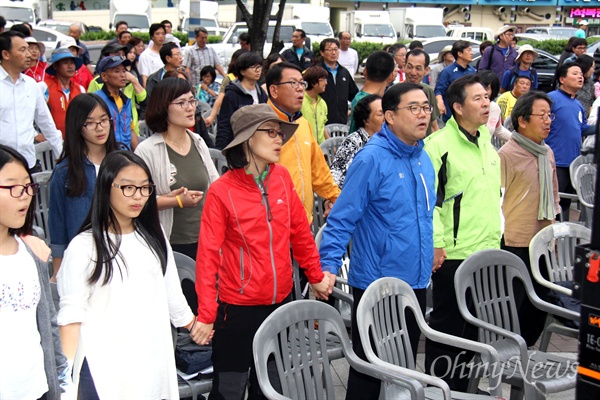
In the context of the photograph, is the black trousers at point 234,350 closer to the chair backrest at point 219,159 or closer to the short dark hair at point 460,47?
the chair backrest at point 219,159

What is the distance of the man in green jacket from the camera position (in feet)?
14.3

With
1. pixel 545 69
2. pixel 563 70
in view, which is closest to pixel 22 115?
pixel 563 70

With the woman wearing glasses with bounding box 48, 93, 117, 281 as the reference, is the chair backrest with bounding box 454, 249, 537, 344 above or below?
below

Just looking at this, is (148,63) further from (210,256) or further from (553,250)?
(210,256)

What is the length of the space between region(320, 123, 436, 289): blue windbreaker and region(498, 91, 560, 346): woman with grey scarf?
1243 mm

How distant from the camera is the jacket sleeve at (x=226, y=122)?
6016 millimetres

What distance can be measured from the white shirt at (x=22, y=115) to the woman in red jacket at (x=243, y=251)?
9.13ft

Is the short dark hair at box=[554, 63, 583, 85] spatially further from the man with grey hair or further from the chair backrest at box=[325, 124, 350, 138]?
the man with grey hair

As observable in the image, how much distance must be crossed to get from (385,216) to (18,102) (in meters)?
3.35

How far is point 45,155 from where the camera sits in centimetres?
677

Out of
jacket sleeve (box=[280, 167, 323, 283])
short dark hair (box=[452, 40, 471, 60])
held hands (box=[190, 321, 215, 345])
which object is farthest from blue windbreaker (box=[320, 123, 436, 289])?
short dark hair (box=[452, 40, 471, 60])

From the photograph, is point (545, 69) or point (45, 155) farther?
point (545, 69)

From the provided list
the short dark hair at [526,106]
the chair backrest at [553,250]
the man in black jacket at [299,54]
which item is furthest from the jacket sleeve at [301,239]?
the man in black jacket at [299,54]

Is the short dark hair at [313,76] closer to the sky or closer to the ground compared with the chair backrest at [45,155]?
closer to the sky
